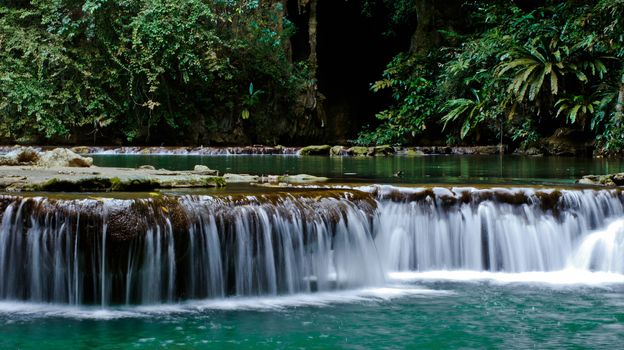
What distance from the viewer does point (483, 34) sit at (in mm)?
20109

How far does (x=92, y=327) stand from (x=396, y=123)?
1798 centimetres

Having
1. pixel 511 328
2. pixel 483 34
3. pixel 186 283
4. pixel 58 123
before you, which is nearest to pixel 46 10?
Result: pixel 58 123

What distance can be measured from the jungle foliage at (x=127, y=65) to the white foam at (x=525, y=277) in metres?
14.1

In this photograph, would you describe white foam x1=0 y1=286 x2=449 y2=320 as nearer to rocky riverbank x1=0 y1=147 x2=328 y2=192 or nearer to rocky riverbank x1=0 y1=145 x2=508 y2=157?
rocky riverbank x1=0 y1=147 x2=328 y2=192

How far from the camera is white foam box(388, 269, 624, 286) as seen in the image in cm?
675

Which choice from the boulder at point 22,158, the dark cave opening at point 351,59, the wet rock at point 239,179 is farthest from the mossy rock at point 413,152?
the boulder at point 22,158

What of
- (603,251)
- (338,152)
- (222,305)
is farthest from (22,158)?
(338,152)

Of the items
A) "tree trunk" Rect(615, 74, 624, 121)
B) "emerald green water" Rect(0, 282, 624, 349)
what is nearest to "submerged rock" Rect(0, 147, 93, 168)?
"emerald green water" Rect(0, 282, 624, 349)

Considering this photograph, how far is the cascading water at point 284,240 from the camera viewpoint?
5652mm

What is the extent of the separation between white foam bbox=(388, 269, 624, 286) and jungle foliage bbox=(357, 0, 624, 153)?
9115 millimetres

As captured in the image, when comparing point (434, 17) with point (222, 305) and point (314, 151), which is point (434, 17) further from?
point (222, 305)

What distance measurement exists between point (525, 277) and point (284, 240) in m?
2.47

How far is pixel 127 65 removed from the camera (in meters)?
20.2

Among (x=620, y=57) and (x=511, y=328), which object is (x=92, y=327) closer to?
(x=511, y=328)
